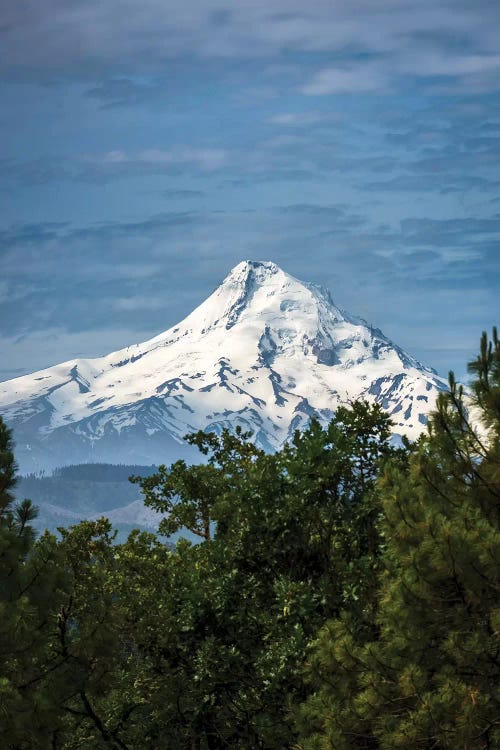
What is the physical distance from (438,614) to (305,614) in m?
4.84

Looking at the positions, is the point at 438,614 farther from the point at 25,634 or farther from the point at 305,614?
the point at 25,634

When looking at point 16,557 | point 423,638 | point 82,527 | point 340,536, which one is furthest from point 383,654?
point 82,527

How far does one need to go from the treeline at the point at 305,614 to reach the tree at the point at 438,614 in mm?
27

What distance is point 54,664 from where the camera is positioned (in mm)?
18109

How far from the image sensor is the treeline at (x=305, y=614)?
13.8 metres

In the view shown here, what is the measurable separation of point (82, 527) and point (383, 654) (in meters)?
18.5

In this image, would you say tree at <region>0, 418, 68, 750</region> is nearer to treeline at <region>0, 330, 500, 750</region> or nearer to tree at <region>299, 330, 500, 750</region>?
treeline at <region>0, 330, 500, 750</region>

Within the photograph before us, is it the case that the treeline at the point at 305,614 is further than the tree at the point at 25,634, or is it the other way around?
the tree at the point at 25,634

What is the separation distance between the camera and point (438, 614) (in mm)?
13977

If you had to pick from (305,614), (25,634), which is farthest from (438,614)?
(25,634)

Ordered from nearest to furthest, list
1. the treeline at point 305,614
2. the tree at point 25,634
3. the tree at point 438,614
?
the tree at point 438,614, the treeline at point 305,614, the tree at point 25,634

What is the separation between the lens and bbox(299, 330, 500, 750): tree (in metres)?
13.3

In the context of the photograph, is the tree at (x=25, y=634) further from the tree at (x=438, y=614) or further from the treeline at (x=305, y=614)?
the tree at (x=438, y=614)

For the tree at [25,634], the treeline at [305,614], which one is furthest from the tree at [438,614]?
the tree at [25,634]
